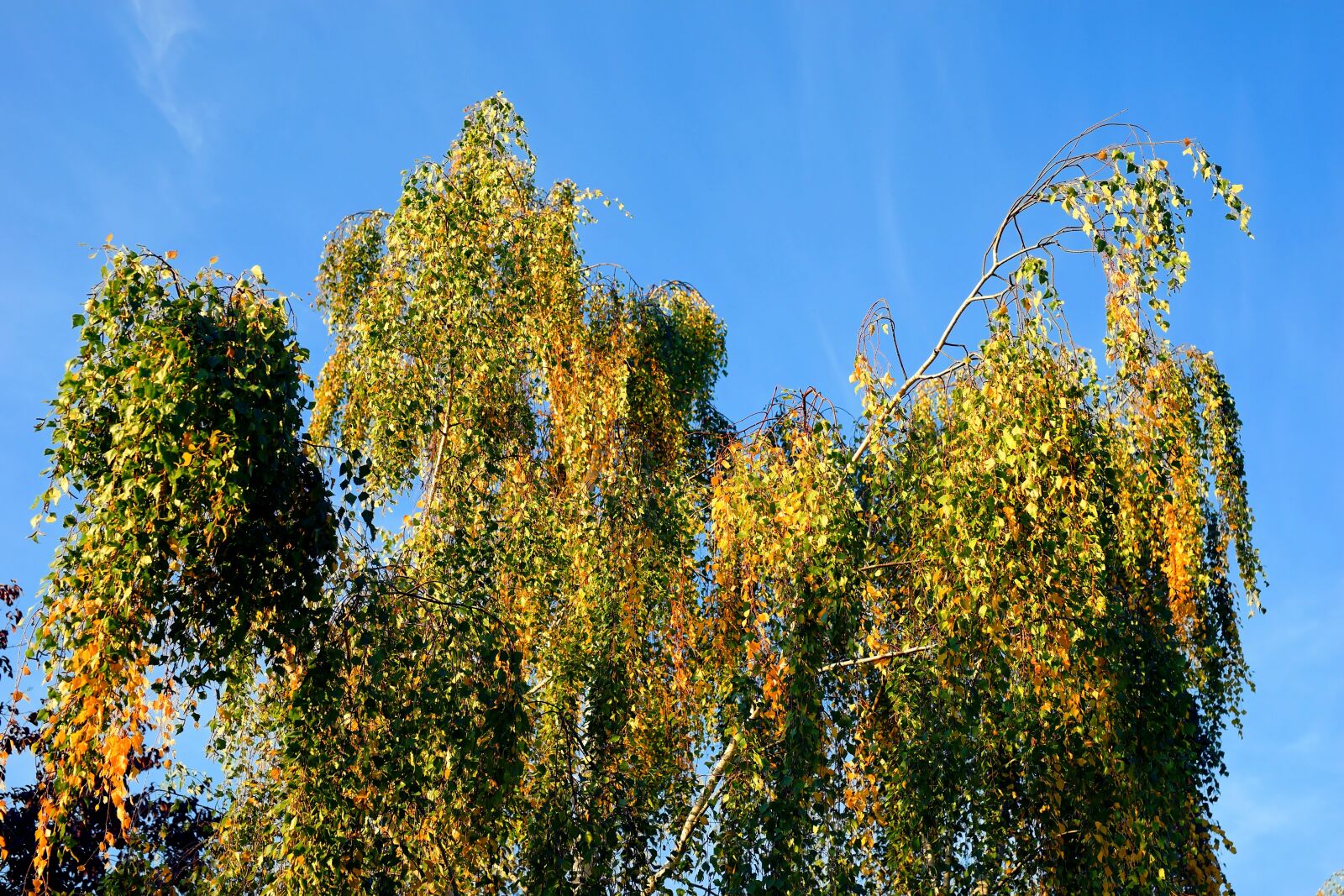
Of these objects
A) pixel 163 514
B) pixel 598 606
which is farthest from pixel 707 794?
pixel 163 514

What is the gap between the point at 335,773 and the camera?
637cm

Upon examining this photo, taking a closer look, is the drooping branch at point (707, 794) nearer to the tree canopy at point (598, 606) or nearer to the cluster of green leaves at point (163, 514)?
the tree canopy at point (598, 606)

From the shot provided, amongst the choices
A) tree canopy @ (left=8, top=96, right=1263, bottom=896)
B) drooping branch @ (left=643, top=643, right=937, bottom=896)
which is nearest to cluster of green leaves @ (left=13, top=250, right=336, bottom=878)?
tree canopy @ (left=8, top=96, right=1263, bottom=896)

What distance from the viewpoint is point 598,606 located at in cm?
834

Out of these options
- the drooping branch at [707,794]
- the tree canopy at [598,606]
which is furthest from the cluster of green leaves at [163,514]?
the drooping branch at [707,794]

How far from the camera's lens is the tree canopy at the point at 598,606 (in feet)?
19.3

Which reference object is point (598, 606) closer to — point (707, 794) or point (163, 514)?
point (707, 794)

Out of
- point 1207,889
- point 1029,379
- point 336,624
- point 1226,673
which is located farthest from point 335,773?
point 1226,673

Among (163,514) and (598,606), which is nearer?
(163,514)

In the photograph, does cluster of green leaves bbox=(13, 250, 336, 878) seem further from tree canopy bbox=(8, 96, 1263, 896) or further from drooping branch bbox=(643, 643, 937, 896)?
drooping branch bbox=(643, 643, 937, 896)

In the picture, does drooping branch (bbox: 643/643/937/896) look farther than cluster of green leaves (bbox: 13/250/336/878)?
Yes

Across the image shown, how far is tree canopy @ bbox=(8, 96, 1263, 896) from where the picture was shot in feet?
19.3

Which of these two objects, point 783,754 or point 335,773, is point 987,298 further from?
point 335,773

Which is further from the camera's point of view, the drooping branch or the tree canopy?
the drooping branch
